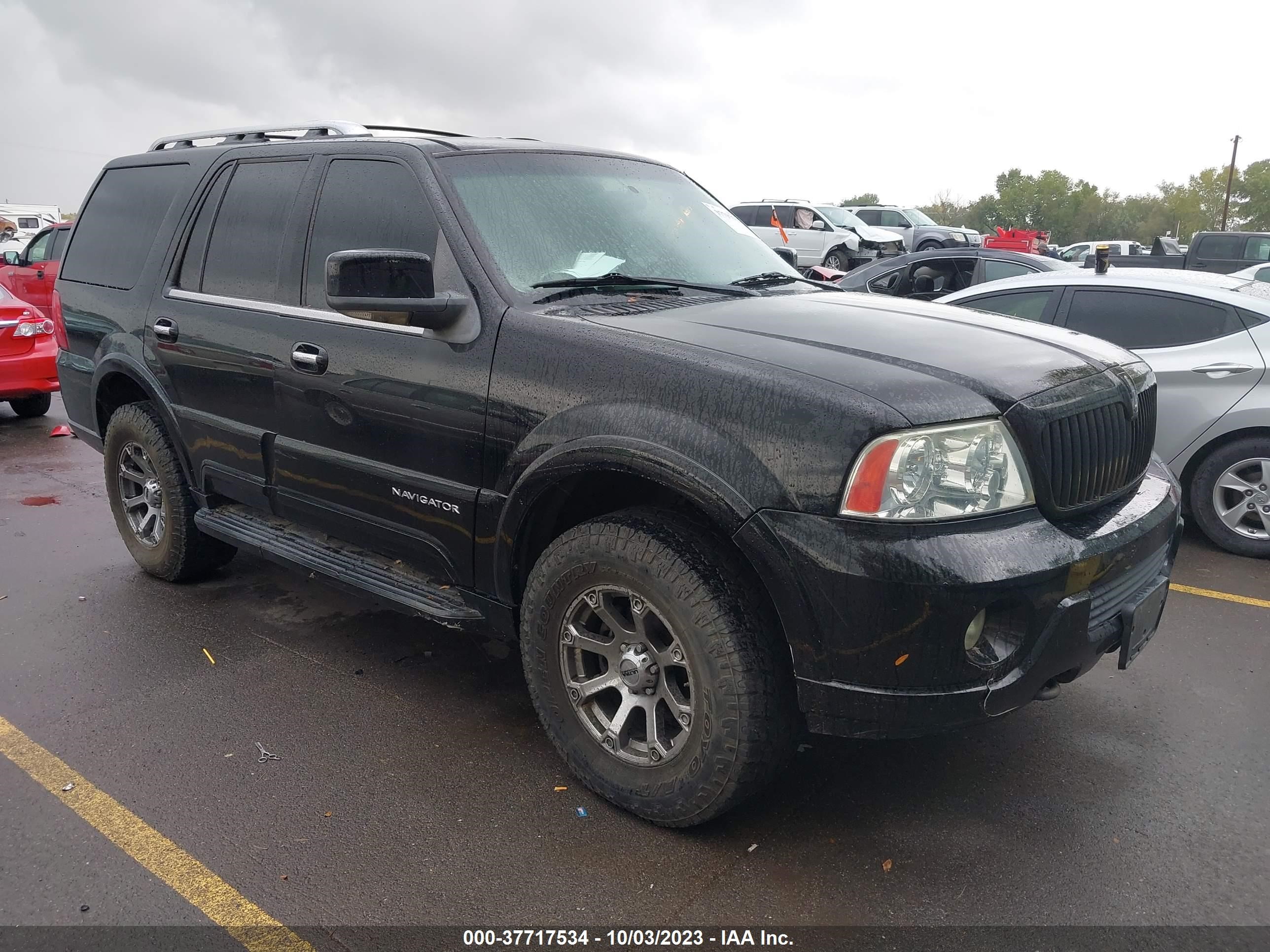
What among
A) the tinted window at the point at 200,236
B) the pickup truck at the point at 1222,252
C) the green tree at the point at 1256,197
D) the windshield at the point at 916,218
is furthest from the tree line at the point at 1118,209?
the tinted window at the point at 200,236

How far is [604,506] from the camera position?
3227mm

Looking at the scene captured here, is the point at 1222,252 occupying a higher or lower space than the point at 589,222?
lower

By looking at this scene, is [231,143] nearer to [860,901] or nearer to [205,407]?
[205,407]

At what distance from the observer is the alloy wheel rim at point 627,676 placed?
2.89m

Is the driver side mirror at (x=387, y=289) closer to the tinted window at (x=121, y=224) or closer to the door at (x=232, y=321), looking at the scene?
the door at (x=232, y=321)

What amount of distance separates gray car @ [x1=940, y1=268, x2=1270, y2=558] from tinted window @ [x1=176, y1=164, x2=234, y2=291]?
3.90m

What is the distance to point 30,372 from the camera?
30.3ft

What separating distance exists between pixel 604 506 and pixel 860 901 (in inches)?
53.8

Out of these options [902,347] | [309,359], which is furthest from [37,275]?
[902,347]

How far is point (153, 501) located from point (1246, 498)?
5.77 m

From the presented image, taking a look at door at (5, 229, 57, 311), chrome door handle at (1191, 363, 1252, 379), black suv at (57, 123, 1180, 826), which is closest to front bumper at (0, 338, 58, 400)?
black suv at (57, 123, 1180, 826)

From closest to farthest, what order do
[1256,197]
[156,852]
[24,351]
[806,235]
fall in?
[156,852], [24,351], [806,235], [1256,197]

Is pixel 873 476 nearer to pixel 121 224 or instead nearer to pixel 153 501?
pixel 153 501

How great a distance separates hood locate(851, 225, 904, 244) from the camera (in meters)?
24.5
